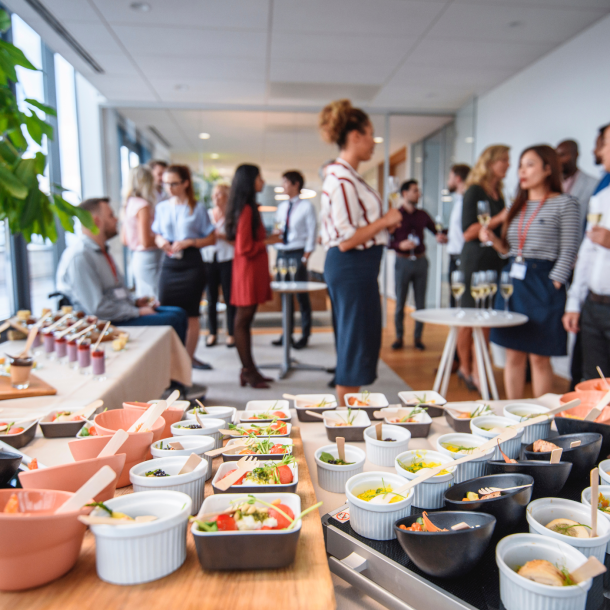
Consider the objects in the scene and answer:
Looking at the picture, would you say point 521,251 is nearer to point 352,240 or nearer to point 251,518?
point 352,240

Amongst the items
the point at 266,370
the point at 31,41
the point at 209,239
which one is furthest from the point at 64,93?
the point at 266,370

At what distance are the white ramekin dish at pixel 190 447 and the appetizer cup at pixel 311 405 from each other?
332 mm

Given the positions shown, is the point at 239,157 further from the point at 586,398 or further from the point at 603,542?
the point at 603,542

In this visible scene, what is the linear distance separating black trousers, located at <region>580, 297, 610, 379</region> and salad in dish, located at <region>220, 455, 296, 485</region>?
172 centimetres

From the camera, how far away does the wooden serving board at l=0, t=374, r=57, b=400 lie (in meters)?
1.38

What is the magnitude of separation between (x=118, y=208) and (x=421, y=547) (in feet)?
18.3

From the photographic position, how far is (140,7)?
3191 millimetres

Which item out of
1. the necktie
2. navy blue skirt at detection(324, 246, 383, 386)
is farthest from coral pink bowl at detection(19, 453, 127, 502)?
the necktie

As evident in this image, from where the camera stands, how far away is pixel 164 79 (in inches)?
183

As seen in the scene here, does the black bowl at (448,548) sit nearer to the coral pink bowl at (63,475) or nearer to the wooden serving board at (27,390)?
the coral pink bowl at (63,475)

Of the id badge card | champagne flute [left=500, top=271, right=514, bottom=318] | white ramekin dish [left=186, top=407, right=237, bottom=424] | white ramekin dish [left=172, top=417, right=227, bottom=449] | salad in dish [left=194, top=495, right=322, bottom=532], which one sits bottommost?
white ramekin dish [left=186, top=407, right=237, bottom=424]

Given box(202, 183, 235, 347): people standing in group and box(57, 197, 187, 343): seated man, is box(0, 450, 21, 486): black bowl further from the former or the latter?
box(202, 183, 235, 347): people standing in group

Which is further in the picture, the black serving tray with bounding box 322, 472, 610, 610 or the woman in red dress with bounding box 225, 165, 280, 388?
the woman in red dress with bounding box 225, 165, 280, 388

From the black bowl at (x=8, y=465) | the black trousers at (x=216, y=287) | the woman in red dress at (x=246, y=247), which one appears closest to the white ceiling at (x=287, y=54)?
the woman in red dress at (x=246, y=247)
